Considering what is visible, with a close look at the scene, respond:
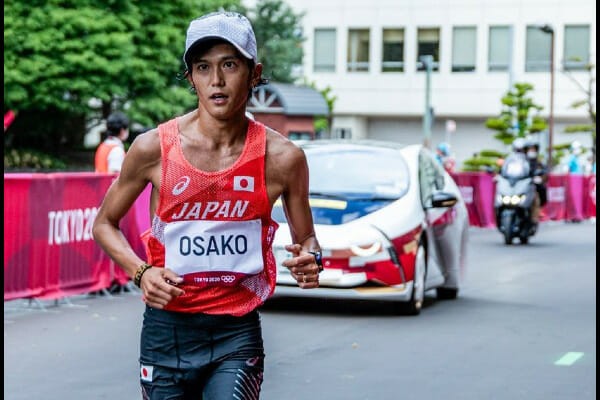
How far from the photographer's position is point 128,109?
46688 millimetres

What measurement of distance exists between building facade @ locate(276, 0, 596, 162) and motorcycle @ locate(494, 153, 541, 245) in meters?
45.9

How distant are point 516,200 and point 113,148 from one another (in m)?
10.1

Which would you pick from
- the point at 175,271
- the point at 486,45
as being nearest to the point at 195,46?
the point at 175,271

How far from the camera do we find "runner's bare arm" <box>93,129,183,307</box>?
3.96m

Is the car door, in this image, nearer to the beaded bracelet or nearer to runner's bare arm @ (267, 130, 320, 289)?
runner's bare arm @ (267, 130, 320, 289)

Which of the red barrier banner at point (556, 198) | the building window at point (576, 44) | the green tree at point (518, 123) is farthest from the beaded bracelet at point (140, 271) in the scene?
the building window at point (576, 44)

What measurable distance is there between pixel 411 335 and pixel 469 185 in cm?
1737

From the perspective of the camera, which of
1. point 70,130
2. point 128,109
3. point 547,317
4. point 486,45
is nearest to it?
point 547,317

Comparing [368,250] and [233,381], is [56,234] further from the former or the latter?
[233,381]

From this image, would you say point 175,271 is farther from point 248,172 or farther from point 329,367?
point 329,367

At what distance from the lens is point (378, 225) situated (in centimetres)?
1120

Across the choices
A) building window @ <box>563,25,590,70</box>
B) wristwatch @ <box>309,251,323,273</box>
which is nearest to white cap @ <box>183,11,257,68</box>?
wristwatch @ <box>309,251,323,273</box>

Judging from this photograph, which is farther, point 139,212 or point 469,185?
point 469,185

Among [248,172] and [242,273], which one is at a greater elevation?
[248,172]
